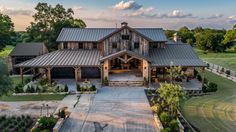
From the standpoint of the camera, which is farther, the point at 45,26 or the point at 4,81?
the point at 45,26

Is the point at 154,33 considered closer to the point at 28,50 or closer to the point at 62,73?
the point at 62,73

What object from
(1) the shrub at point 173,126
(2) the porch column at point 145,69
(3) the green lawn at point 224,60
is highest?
(2) the porch column at point 145,69

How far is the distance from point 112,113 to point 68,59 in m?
12.8

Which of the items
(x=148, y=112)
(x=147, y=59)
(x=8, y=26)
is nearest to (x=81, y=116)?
(x=148, y=112)

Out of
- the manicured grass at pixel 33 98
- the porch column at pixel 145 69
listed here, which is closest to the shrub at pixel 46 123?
the manicured grass at pixel 33 98

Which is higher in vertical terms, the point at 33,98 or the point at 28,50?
the point at 28,50

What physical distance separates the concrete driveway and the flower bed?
101 inches

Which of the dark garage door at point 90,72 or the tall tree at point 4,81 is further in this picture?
the dark garage door at point 90,72

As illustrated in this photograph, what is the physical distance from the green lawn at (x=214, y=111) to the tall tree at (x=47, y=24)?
99.8 feet

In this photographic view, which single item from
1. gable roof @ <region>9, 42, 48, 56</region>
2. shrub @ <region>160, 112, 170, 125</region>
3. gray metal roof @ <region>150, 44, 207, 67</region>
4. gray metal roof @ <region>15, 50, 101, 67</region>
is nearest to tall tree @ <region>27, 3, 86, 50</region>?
gable roof @ <region>9, 42, 48, 56</region>

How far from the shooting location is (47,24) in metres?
48.8

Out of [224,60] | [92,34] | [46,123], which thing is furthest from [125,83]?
[224,60]

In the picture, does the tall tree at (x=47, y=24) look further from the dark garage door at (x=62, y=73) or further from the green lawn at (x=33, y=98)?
the green lawn at (x=33, y=98)

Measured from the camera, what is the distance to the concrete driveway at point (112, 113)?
17.4 m
